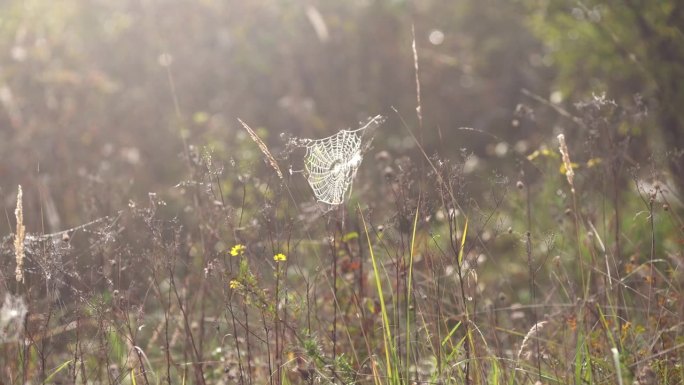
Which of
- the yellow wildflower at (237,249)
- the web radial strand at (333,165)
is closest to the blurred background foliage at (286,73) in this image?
the web radial strand at (333,165)

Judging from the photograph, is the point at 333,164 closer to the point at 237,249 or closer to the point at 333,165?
the point at 333,165

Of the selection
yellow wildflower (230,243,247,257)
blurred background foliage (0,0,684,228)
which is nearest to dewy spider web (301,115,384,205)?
yellow wildflower (230,243,247,257)

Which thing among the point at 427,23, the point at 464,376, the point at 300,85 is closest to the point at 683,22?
the point at 427,23

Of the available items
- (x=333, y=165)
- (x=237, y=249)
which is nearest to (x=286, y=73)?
(x=333, y=165)

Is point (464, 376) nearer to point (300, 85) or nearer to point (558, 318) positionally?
point (558, 318)

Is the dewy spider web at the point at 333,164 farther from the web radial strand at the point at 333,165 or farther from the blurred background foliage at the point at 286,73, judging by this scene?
the blurred background foliage at the point at 286,73

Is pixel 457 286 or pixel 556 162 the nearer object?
pixel 457 286

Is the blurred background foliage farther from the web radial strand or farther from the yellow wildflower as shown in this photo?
the yellow wildflower
